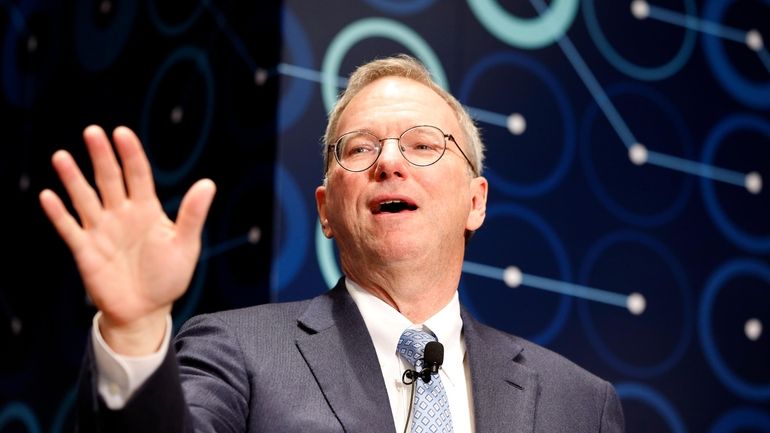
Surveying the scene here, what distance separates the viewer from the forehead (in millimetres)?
2717

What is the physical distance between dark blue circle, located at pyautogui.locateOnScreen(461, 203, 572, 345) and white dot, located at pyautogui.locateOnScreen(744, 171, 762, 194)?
880mm

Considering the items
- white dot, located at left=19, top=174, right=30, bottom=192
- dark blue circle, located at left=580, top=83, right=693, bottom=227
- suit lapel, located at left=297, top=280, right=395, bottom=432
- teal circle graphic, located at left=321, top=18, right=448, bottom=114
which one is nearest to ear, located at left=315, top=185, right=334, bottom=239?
suit lapel, located at left=297, top=280, right=395, bottom=432

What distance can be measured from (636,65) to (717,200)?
1.90 ft

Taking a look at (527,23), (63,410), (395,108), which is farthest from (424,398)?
(63,410)

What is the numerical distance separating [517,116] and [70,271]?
1.89 meters

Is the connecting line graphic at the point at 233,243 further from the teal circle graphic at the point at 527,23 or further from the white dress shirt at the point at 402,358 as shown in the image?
the teal circle graphic at the point at 527,23

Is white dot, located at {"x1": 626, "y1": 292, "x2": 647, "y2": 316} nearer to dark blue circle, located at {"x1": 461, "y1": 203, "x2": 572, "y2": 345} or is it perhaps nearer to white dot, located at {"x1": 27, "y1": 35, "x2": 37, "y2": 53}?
dark blue circle, located at {"x1": 461, "y1": 203, "x2": 572, "y2": 345}

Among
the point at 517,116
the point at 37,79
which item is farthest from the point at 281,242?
the point at 37,79

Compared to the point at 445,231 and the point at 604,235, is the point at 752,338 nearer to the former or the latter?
the point at 604,235

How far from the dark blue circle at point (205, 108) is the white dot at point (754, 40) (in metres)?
2.08

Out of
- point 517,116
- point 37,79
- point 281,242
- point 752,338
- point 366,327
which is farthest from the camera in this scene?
point 37,79

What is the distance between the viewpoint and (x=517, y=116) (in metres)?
3.75

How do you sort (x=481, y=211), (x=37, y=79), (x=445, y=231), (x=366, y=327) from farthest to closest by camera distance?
1. (x=37, y=79)
2. (x=481, y=211)
3. (x=445, y=231)
4. (x=366, y=327)

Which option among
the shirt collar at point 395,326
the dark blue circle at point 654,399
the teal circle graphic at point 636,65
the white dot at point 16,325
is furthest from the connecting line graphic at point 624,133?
the white dot at point 16,325
